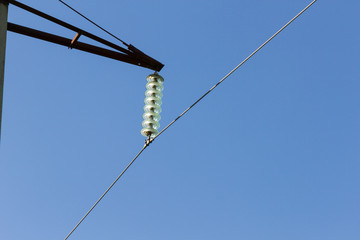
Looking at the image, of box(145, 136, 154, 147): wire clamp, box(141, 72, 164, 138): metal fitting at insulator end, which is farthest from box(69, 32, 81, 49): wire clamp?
box(145, 136, 154, 147): wire clamp

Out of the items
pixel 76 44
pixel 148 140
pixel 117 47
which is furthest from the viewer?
pixel 148 140

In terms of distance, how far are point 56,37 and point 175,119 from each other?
2883 millimetres

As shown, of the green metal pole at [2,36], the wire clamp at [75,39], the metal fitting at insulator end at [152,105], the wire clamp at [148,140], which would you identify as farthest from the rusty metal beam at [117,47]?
the wire clamp at [148,140]

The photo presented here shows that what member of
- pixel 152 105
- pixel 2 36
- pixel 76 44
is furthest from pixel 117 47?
pixel 2 36

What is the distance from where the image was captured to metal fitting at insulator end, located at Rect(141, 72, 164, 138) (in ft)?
30.7

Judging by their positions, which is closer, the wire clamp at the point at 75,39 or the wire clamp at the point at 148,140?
the wire clamp at the point at 75,39

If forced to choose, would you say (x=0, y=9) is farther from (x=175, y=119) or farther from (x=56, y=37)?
(x=175, y=119)

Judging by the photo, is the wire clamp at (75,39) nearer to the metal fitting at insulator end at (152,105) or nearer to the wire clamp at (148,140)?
the metal fitting at insulator end at (152,105)

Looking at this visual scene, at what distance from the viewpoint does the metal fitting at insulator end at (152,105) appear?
9.35 metres

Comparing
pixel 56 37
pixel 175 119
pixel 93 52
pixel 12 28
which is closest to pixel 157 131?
pixel 175 119

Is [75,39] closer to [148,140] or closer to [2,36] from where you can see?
[2,36]

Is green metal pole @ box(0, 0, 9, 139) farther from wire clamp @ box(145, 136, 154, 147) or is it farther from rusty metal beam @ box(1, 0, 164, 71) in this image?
wire clamp @ box(145, 136, 154, 147)

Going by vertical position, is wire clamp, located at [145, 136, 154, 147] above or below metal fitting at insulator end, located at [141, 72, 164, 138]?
below

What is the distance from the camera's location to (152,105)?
9.38m
